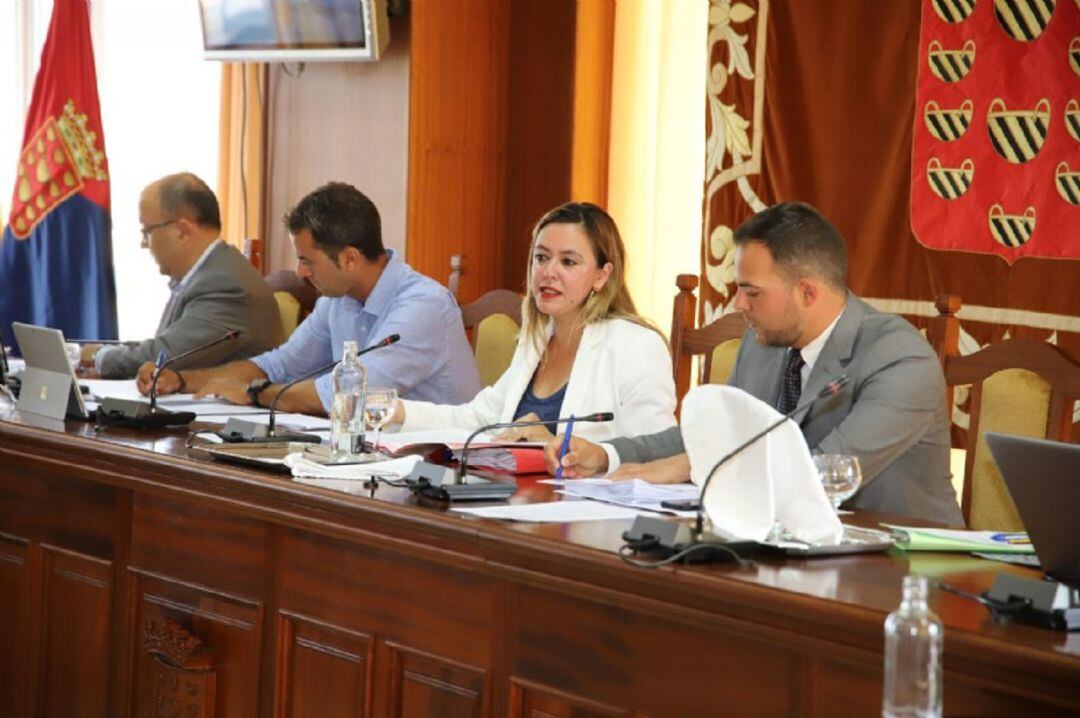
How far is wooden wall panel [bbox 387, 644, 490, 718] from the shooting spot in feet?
7.07

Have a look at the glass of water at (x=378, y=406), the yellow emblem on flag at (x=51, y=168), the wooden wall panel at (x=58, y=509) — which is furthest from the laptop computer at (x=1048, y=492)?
the yellow emblem on flag at (x=51, y=168)

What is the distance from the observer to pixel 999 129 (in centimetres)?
379

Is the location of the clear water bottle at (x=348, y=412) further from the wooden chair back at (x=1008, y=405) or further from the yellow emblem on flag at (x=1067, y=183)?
the yellow emblem on flag at (x=1067, y=183)

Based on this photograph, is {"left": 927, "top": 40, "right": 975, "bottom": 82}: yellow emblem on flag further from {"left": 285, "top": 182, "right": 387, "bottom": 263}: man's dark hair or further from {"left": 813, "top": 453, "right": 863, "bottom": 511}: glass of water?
{"left": 813, "top": 453, "right": 863, "bottom": 511}: glass of water

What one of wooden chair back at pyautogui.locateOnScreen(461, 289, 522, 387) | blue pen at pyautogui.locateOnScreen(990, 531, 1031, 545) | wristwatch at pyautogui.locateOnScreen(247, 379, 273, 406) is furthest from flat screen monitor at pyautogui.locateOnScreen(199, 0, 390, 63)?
blue pen at pyautogui.locateOnScreen(990, 531, 1031, 545)

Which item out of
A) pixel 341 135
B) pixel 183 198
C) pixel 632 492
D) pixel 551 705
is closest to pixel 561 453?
pixel 632 492

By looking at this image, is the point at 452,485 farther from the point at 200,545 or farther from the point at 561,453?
the point at 200,545

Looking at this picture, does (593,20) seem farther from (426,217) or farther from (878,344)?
(878,344)

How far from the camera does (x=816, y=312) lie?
2615 mm

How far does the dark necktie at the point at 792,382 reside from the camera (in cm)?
269

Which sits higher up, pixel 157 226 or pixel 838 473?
pixel 157 226

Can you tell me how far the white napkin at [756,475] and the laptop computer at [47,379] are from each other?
1.64 meters

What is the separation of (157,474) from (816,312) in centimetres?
124

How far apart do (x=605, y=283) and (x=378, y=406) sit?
692mm
